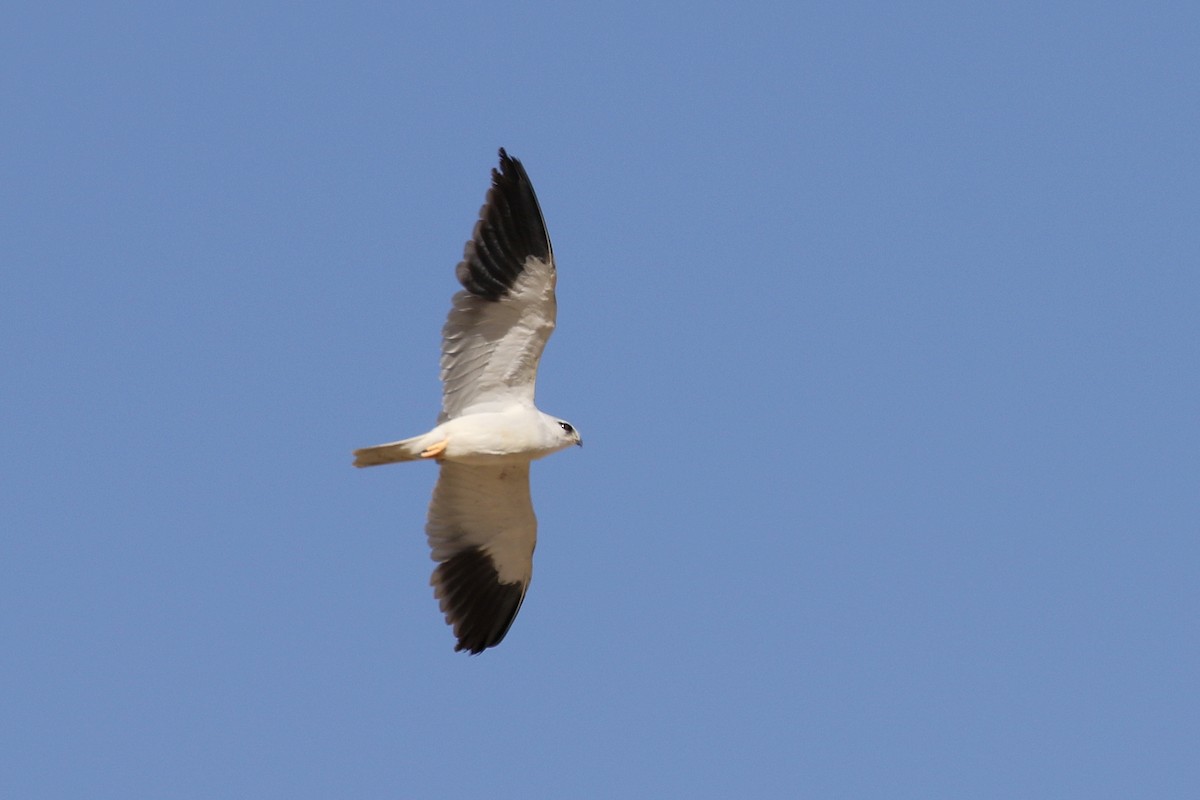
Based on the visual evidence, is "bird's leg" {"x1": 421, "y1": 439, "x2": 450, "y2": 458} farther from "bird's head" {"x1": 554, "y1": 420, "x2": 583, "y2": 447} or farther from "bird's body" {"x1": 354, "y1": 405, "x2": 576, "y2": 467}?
"bird's head" {"x1": 554, "y1": 420, "x2": 583, "y2": 447}

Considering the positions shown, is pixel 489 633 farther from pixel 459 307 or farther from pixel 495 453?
pixel 459 307

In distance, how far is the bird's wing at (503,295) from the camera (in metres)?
15.3

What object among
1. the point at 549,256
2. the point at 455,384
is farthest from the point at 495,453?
the point at 549,256

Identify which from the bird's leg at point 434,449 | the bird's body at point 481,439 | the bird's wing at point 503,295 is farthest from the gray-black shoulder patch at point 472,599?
the bird's wing at point 503,295

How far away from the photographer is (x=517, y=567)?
17.4m

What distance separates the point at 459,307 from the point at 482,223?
31.9 inches

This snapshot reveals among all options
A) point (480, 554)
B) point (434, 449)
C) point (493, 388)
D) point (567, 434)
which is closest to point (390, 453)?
point (434, 449)

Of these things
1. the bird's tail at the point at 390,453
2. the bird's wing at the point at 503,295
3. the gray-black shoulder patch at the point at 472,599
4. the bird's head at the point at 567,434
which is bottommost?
the gray-black shoulder patch at the point at 472,599

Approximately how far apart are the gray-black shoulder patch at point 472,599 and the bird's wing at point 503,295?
2241 mm

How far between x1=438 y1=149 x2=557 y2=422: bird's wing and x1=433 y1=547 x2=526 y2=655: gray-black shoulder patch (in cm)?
224

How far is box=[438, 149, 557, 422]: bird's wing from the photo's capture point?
50.1 feet

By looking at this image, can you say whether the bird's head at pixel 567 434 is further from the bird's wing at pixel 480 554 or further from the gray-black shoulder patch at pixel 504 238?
the gray-black shoulder patch at pixel 504 238

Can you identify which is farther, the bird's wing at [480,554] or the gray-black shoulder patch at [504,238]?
the bird's wing at [480,554]

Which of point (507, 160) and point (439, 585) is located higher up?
point (507, 160)
